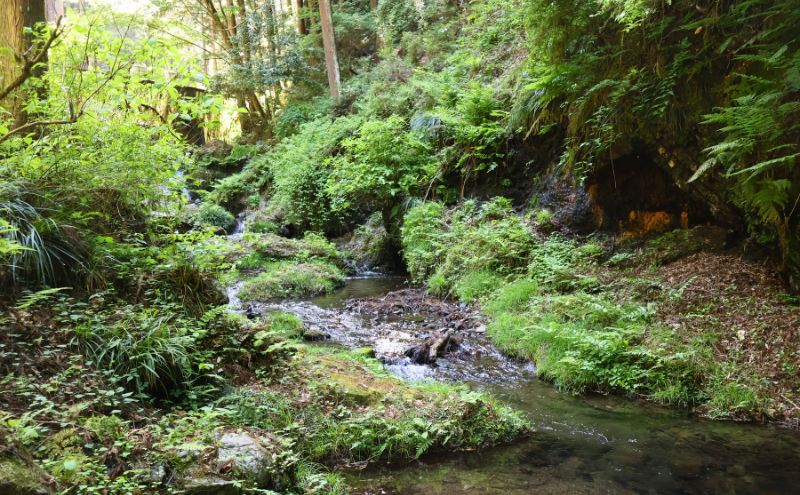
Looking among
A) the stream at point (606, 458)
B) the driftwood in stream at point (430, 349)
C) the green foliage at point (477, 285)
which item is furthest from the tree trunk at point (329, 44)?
the stream at point (606, 458)

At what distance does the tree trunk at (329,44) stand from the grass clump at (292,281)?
935cm

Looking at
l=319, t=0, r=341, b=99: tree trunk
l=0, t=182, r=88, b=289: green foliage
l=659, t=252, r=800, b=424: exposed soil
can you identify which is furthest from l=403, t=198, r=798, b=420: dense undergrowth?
l=319, t=0, r=341, b=99: tree trunk

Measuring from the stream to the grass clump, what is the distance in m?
6.59

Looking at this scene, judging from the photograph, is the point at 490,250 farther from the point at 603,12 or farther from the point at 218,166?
the point at 218,166

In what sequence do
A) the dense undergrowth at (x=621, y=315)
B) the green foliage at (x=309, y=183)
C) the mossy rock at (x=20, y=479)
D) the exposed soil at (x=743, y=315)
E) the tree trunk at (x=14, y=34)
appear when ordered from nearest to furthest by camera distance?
the mossy rock at (x=20, y=479) → the exposed soil at (x=743, y=315) → the dense undergrowth at (x=621, y=315) → the tree trunk at (x=14, y=34) → the green foliage at (x=309, y=183)

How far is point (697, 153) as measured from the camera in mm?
7086

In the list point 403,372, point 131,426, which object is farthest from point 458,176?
point 131,426

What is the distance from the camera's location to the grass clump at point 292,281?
11547 millimetres

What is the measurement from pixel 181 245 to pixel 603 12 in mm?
6393

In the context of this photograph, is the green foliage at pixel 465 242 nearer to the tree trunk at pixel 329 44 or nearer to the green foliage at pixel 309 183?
the green foliage at pixel 309 183

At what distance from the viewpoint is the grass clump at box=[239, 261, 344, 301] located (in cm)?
1155

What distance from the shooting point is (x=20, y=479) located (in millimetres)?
2471

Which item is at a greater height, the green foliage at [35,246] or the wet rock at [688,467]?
the green foliage at [35,246]

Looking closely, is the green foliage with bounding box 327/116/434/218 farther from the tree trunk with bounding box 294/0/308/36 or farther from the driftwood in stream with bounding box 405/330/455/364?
the tree trunk with bounding box 294/0/308/36
